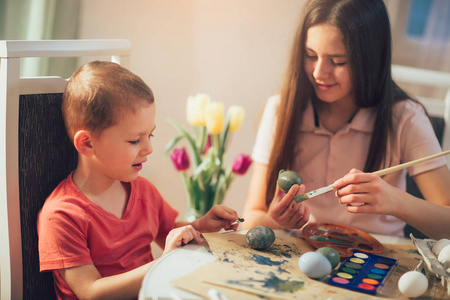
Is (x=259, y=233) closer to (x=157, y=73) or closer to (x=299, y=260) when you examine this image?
(x=299, y=260)

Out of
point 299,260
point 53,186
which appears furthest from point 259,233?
point 53,186

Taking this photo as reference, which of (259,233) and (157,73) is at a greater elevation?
(157,73)

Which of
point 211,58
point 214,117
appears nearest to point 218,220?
point 214,117

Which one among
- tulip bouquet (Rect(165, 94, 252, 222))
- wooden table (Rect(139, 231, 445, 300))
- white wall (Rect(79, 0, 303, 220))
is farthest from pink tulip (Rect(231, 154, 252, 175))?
wooden table (Rect(139, 231, 445, 300))

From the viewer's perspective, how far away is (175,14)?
2215 mm

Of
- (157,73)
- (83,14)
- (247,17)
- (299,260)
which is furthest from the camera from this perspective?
(247,17)

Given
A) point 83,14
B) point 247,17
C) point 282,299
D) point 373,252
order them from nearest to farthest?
point 282,299 < point 373,252 < point 83,14 < point 247,17

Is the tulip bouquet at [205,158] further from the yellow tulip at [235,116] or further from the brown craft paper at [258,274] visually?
the brown craft paper at [258,274]

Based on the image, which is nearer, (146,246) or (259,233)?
(259,233)

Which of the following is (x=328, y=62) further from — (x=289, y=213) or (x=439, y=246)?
(x=439, y=246)

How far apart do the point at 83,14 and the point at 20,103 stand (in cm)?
84

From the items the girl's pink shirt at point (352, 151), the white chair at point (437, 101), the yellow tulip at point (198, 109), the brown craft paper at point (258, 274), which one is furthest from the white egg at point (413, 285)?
the yellow tulip at point (198, 109)

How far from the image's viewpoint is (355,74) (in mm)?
1289

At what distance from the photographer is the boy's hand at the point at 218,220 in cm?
110
